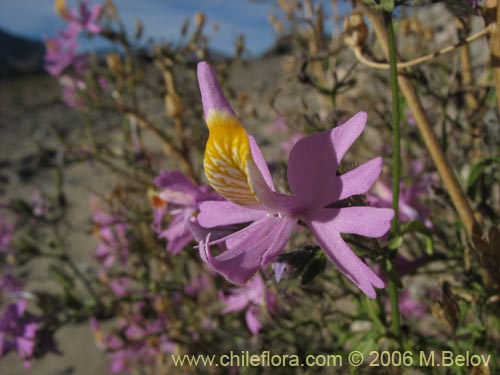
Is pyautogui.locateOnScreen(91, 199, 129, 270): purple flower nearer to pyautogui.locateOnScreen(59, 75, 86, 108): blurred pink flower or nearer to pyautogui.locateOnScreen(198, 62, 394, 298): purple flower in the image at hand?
pyautogui.locateOnScreen(59, 75, 86, 108): blurred pink flower

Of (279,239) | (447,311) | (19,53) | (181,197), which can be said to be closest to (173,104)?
(181,197)

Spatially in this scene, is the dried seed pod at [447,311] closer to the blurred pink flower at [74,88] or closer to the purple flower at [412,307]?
the purple flower at [412,307]

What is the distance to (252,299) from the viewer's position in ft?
4.81

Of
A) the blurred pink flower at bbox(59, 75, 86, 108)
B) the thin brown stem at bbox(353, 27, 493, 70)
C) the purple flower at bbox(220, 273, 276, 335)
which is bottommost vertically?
the purple flower at bbox(220, 273, 276, 335)

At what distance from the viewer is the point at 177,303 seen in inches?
100

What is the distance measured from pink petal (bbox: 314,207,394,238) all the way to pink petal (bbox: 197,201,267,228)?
0.12m

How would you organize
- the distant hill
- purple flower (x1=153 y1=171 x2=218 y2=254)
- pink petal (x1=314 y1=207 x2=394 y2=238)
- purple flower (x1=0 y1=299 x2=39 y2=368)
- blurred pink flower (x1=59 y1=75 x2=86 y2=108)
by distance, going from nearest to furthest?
pink petal (x1=314 y1=207 x2=394 y2=238), purple flower (x1=153 y1=171 x2=218 y2=254), purple flower (x1=0 y1=299 x2=39 y2=368), blurred pink flower (x1=59 y1=75 x2=86 y2=108), the distant hill

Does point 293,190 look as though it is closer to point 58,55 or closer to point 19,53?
point 58,55

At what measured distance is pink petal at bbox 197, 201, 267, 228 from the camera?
2.68ft

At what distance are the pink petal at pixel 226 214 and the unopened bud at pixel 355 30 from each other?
1.46ft

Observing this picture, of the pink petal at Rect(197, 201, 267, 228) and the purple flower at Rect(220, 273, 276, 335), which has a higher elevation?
the pink petal at Rect(197, 201, 267, 228)

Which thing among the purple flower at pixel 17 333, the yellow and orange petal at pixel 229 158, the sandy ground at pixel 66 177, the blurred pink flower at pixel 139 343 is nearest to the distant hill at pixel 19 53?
the sandy ground at pixel 66 177

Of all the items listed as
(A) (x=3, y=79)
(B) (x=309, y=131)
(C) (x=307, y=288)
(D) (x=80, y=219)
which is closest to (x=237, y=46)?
(B) (x=309, y=131)

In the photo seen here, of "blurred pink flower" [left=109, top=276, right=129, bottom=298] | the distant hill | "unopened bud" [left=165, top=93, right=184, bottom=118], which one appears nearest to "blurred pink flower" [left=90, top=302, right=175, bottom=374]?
"blurred pink flower" [left=109, top=276, right=129, bottom=298]
